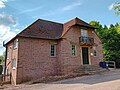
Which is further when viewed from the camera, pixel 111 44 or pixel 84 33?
pixel 111 44

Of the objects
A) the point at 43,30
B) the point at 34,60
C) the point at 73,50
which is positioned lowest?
the point at 34,60

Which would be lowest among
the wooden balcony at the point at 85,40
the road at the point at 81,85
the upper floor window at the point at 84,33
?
the road at the point at 81,85

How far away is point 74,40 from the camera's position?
2211cm

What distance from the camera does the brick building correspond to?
18922 mm

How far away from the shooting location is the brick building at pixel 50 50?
18.9 metres

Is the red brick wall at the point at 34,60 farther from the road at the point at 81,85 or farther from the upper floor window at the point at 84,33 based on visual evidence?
the upper floor window at the point at 84,33

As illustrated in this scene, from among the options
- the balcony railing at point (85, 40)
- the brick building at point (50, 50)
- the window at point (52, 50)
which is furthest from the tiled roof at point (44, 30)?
the balcony railing at point (85, 40)

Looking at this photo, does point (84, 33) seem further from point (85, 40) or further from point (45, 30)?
point (45, 30)

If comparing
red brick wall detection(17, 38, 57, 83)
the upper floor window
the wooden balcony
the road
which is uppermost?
the upper floor window

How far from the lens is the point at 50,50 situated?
21000 millimetres

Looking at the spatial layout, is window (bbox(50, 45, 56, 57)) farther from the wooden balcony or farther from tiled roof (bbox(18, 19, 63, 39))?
the wooden balcony

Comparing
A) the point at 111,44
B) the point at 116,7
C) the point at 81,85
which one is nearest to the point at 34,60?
the point at 81,85

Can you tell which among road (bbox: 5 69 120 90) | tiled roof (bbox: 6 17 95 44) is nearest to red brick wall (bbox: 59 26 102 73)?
tiled roof (bbox: 6 17 95 44)

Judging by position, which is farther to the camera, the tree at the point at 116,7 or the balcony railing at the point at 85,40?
the balcony railing at the point at 85,40
